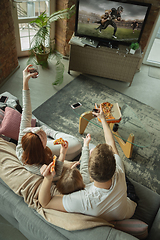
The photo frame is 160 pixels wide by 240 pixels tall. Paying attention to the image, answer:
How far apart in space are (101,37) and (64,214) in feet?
10.4

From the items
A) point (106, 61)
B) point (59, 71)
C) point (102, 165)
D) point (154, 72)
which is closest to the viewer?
point (102, 165)

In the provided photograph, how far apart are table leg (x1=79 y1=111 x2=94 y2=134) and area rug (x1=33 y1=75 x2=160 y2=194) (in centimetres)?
12

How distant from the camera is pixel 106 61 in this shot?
3.52 m

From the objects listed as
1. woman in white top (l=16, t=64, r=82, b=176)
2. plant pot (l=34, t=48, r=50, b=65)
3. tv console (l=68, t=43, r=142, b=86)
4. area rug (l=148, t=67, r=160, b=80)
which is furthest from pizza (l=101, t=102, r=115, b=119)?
area rug (l=148, t=67, r=160, b=80)

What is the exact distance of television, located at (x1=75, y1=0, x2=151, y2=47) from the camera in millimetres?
3084

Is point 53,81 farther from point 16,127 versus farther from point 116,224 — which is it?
point 116,224

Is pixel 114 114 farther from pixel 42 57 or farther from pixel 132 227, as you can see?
pixel 42 57

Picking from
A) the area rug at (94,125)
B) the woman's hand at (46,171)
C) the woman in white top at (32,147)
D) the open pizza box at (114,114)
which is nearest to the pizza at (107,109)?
the open pizza box at (114,114)

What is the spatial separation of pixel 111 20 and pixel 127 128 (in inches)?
78.0

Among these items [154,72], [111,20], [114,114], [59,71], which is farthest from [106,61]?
[114,114]

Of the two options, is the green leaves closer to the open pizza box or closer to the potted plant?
the potted plant

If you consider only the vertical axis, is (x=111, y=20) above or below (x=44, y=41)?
above

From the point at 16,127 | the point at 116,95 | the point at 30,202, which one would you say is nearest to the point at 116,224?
the point at 30,202

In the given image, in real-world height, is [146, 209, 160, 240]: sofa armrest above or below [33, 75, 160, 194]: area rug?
above
